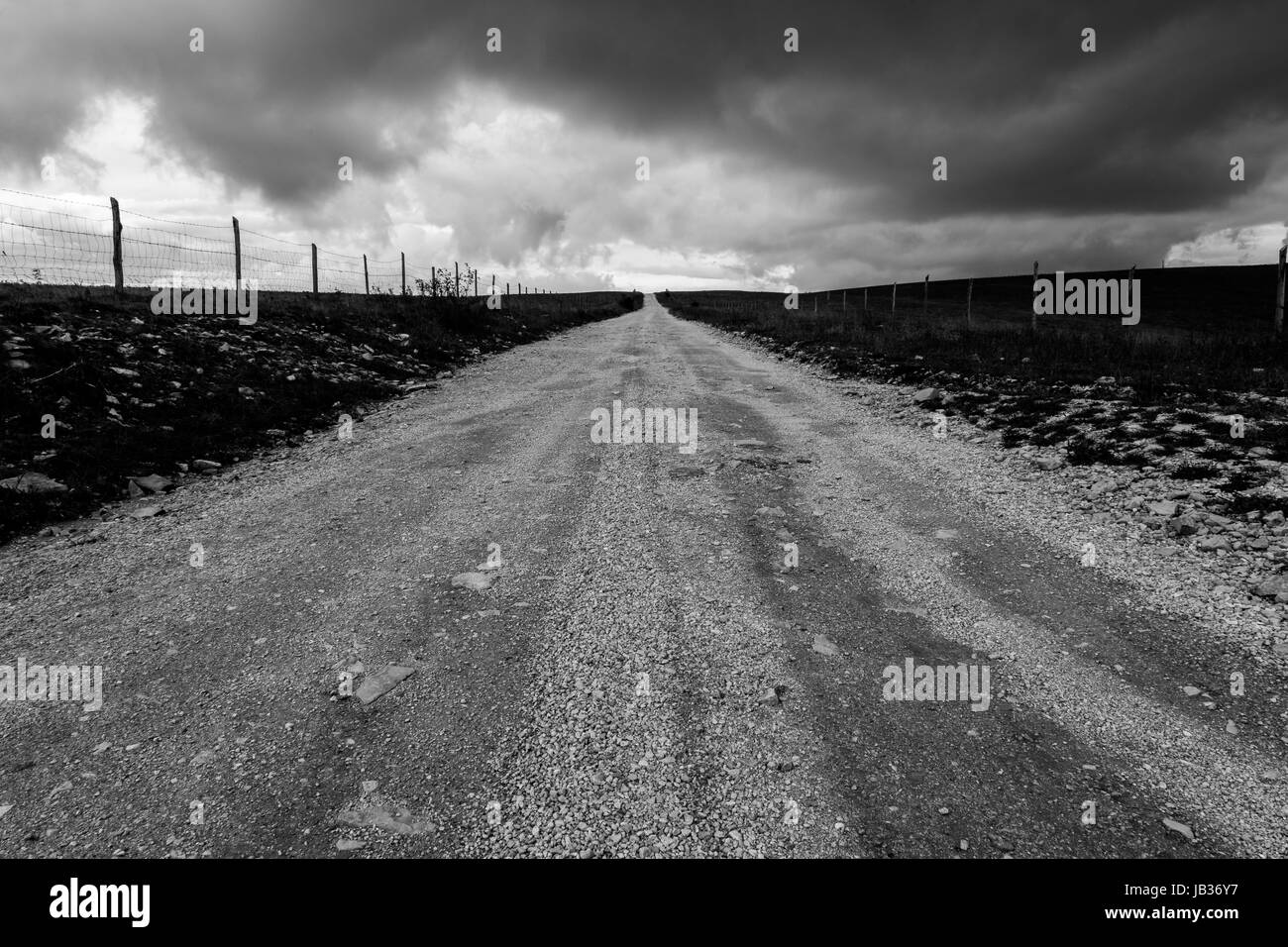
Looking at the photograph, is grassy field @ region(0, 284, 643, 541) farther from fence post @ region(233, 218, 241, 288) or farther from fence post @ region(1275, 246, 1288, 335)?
fence post @ region(1275, 246, 1288, 335)

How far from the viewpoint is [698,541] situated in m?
5.12

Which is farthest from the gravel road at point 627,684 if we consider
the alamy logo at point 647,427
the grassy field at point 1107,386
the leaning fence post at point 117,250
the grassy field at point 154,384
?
the leaning fence post at point 117,250

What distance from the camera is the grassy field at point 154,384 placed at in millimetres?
6602

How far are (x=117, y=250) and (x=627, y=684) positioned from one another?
17.6 meters

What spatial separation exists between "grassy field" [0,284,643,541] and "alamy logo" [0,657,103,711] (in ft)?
9.24

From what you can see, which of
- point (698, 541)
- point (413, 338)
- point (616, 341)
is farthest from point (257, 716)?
point (616, 341)

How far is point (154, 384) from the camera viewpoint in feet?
29.9

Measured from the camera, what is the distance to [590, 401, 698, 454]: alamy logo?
325 inches

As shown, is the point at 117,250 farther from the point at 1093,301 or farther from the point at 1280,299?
the point at 1093,301

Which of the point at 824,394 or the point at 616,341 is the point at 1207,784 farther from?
the point at 616,341
